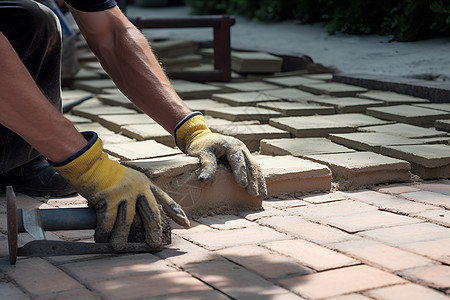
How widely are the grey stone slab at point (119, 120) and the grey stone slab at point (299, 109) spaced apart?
2.78ft

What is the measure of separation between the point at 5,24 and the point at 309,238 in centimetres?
173

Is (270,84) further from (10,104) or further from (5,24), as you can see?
(10,104)

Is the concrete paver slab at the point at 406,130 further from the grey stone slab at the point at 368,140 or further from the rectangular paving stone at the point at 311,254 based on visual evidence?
the rectangular paving stone at the point at 311,254

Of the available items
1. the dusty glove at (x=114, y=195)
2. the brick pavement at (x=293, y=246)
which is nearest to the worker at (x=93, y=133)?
the dusty glove at (x=114, y=195)

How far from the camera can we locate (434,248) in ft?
8.24

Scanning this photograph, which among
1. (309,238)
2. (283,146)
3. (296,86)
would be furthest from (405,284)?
(296,86)

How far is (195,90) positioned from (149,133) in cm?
161

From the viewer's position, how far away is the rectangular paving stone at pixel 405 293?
2076 mm

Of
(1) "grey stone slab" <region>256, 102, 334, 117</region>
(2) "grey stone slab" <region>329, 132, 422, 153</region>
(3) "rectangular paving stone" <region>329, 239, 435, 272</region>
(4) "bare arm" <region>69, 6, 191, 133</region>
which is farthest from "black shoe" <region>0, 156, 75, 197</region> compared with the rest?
(1) "grey stone slab" <region>256, 102, 334, 117</region>

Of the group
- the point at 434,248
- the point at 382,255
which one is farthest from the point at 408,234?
the point at 382,255

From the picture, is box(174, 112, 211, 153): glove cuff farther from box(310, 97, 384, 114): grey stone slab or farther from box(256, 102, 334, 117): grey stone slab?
box(310, 97, 384, 114): grey stone slab

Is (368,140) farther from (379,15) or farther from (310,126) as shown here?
(379,15)

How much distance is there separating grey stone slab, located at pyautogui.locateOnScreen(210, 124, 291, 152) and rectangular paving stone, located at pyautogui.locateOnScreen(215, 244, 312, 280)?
1659 mm

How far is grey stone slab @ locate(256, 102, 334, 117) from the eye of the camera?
4867 mm
